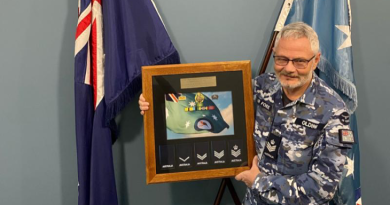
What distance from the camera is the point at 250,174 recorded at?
5.29ft

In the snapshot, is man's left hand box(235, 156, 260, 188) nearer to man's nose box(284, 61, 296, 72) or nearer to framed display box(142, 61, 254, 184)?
framed display box(142, 61, 254, 184)

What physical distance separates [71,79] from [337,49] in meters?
1.29

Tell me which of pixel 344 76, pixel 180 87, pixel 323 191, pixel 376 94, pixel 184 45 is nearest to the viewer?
pixel 323 191

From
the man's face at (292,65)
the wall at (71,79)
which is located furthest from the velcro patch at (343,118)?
the wall at (71,79)

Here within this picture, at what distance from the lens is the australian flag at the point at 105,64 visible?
1722mm

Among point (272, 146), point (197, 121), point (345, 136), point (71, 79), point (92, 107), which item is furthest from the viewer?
point (71, 79)

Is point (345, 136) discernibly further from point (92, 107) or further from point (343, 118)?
point (92, 107)

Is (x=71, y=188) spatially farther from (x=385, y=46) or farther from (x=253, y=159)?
(x=385, y=46)

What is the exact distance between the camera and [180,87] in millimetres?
1673

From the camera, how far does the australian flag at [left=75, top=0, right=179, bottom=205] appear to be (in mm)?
1722

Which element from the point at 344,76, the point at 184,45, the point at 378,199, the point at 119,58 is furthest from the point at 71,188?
the point at 378,199

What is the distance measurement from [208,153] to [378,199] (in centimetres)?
111

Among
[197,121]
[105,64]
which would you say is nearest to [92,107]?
[105,64]

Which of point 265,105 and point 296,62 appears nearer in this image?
point 296,62
